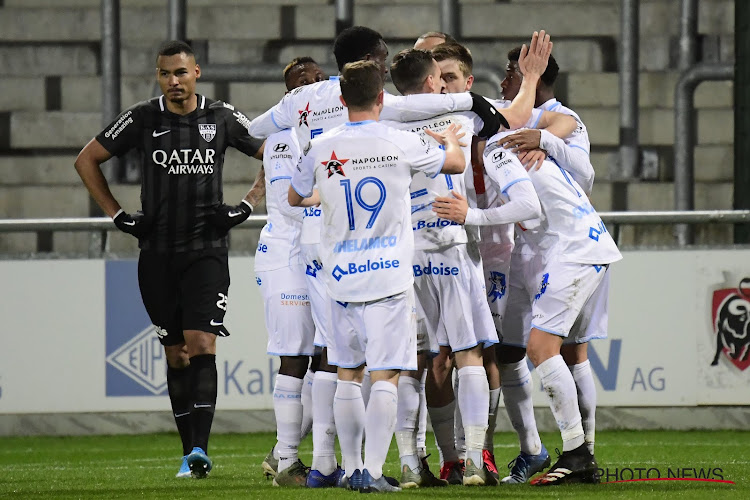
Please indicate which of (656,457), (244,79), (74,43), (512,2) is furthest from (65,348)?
(512,2)

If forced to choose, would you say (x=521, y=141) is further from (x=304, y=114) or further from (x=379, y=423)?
(x=379, y=423)

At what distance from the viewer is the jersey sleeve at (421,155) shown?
582 cm

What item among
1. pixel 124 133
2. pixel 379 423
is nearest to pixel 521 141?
pixel 379 423

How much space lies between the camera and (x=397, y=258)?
19.0ft

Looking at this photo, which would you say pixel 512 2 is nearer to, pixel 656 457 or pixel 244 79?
pixel 244 79

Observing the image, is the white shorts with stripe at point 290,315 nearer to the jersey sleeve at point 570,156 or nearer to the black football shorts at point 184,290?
the black football shorts at point 184,290

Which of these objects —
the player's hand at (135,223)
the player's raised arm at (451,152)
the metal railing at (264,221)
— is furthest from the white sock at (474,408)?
the metal railing at (264,221)

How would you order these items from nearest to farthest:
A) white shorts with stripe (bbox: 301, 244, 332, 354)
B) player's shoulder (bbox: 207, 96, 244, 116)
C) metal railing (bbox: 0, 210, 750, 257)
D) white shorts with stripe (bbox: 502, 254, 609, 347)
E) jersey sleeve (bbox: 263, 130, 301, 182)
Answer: white shorts with stripe (bbox: 502, 254, 609, 347) → white shorts with stripe (bbox: 301, 244, 332, 354) → jersey sleeve (bbox: 263, 130, 301, 182) → player's shoulder (bbox: 207, 96, 244, 116) → metal railing (bbox: 0, 210, 750, 257)

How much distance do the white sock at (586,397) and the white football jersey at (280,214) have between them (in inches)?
62.4

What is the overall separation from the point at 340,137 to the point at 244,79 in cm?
896

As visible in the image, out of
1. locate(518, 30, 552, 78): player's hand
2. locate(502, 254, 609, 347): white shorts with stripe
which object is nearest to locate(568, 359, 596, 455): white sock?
locate(502, 254, 609, 347): white shorts with stripe

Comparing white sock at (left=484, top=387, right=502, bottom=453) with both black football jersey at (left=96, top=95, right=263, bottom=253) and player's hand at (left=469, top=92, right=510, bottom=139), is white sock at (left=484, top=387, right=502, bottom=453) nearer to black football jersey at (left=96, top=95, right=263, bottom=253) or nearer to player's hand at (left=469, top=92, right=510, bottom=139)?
player's hand at (left=469, top=92, right=510, bottom=139)

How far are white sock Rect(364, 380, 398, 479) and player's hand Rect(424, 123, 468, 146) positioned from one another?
114cm

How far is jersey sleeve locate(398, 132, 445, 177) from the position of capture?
582 cm
